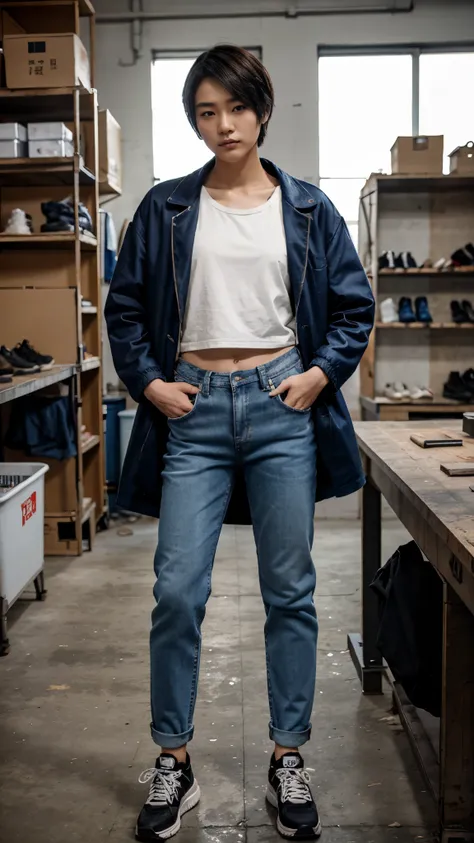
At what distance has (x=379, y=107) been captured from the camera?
5910 mm

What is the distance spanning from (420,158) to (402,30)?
1106 millimetres

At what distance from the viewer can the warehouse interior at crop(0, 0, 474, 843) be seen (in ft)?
6.52

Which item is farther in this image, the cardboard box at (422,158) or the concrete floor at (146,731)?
the cardboard box at (422,158)

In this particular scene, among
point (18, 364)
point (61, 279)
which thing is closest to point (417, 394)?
point (61, 279)

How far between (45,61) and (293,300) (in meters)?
3.06

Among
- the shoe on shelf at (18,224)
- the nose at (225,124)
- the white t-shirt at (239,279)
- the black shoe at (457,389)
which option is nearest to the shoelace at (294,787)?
the white t-shirt at (239,279)

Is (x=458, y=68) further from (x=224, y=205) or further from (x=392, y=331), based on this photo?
(x=224, y=205)

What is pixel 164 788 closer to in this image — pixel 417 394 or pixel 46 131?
pixel 46 131

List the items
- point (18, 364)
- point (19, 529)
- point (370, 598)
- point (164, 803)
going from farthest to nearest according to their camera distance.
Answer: point (18, 364), point (19, 529), point (370, 598), point (164, 803)

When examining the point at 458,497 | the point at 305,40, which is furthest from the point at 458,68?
the point at 458,497

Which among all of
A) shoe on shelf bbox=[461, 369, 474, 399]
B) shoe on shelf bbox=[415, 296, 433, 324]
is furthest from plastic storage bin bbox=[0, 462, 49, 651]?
shoe on shelf bbox=[461, 369, 474, 399]

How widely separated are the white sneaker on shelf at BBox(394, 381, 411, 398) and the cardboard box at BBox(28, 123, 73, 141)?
2497 mm

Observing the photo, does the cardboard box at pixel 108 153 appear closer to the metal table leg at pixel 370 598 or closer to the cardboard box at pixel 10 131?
the cardboard box at pixel 10 131

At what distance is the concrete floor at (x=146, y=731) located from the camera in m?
1.94
